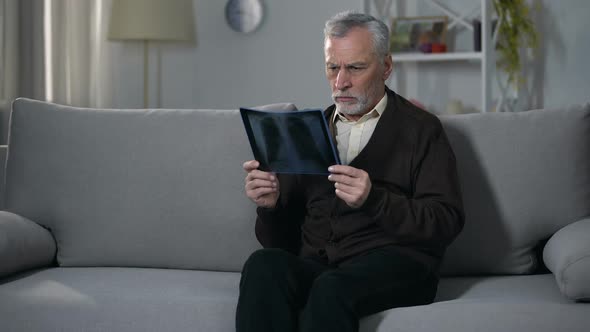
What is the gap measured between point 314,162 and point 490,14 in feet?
8.40

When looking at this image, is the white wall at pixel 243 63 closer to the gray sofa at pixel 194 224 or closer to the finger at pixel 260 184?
the gray sofa at pixel 194 224

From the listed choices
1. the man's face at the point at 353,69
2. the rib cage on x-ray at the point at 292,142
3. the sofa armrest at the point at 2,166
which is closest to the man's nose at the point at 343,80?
the man's face at the point at 353,69

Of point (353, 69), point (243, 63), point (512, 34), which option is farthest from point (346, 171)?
point (243, 63)

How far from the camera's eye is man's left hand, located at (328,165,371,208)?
5.53ft

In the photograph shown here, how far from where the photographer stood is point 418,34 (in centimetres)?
425

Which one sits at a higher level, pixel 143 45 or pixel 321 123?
pixel 143 45

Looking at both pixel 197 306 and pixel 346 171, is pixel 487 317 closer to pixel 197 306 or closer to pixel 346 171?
pixel 346 171

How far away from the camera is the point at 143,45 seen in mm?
4766

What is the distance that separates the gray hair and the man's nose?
9 centimetres

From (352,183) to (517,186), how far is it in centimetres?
64

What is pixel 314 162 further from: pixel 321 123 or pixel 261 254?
pixel 261 254

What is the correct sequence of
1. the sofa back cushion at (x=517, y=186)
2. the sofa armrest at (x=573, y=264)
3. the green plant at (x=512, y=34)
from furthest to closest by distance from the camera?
1. the green plant at (x=512, y=34)
2. the sofa back cushion at (x=517, y=186)
3. the sofa armrest at (x=573, y=264)

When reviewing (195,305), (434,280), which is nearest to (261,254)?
(195,305)

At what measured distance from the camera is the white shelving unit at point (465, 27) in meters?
3.99
